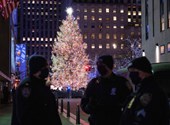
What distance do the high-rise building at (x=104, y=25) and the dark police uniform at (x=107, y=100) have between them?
476ft

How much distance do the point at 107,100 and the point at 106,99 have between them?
0.02m

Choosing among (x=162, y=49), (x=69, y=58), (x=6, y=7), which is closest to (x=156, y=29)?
(x=162, y=49)

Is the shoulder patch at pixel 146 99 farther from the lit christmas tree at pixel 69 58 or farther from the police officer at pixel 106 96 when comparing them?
the lit christmas tree at pixel 69 58

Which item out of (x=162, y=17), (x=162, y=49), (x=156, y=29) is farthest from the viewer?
(x=156, y=29)

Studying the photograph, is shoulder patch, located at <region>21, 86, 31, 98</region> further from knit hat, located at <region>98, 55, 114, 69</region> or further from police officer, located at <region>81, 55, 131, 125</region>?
knit hat, located at <region>98, 55, 114, 69</region>

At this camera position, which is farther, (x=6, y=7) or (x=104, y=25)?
(x=104, y=25)

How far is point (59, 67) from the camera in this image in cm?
6625

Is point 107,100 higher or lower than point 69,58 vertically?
lower

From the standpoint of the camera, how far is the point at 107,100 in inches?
243

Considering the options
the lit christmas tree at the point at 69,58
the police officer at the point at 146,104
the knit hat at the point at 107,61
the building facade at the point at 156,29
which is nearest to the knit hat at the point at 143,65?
the police officer at the point at 146,104

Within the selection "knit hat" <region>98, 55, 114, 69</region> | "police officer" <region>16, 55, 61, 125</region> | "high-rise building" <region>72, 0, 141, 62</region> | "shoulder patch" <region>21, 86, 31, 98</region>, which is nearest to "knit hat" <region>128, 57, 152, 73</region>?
"knit hat" <region>98, 55, 114, 69</region>

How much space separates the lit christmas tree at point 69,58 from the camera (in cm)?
6562

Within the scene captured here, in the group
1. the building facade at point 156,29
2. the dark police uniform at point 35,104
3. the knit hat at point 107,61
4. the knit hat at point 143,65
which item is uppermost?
the building facade at point 156,29

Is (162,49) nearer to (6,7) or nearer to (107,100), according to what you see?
(6,7)
